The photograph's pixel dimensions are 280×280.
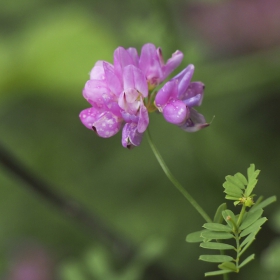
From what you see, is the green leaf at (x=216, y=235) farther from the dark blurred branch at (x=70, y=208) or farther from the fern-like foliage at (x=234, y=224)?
the dark blurred branch at (x=70, y=208)

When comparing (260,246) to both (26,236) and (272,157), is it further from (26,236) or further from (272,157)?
(26,236)

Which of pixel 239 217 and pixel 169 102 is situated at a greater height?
pixel 169 102

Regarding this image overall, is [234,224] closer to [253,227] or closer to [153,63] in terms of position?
[253,227]

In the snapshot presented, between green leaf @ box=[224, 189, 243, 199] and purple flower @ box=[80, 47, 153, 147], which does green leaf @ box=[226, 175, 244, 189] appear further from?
purple flower @ box=[80, 47, 153, 147]

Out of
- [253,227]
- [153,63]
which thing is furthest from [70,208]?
[253,227]

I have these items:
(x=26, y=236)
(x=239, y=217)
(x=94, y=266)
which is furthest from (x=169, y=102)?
(x=26, y=236)

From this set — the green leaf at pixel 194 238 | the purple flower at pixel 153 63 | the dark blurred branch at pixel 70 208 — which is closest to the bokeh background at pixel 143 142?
the dark blurred branch at pixel 70 208

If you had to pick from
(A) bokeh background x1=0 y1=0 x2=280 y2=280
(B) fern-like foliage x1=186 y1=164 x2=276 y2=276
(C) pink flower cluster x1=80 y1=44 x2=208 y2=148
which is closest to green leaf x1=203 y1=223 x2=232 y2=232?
(B) fern-like foliage x1=186 y1=164 x2=276 y2=276
